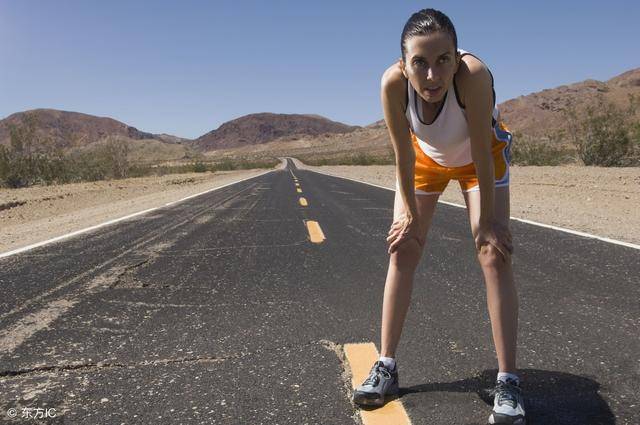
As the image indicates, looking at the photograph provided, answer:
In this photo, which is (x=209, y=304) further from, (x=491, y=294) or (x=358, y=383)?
(x=491, y=294)

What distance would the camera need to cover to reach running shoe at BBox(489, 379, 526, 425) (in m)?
A: 2.02

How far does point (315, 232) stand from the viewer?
7363 millimetres

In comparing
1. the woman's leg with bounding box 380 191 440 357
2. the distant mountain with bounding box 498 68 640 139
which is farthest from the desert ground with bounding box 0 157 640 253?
the distant mountain with bounding box 498 68 640 139

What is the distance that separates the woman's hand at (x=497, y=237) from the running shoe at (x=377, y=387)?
2.55 feet

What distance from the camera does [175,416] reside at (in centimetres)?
216

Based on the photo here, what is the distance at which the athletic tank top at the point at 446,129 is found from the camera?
7.14ft

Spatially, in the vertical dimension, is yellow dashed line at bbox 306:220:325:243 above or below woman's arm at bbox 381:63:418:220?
below

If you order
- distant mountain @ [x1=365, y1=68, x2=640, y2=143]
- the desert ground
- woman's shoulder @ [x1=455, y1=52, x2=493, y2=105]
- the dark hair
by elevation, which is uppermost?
distant mountain @ [x1=365, y1=68, x2=640, y2=143]

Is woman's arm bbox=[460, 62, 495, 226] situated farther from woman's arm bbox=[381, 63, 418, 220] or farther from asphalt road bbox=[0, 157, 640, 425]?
asphalt road bbox=[0, 157, 640, 425]

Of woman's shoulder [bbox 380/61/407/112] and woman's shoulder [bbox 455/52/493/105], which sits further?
woman's shoulder [bbox 380/61/407/112]

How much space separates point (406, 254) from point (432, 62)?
985mm

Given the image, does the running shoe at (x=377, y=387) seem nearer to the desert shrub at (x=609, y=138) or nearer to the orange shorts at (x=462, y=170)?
the orange shorts at (x=462, y=170)

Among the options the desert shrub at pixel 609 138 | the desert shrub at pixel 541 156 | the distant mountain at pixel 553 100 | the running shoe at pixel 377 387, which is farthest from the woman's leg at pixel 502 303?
the distant mountain at pixel 553 100

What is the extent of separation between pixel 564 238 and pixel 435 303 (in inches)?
142
